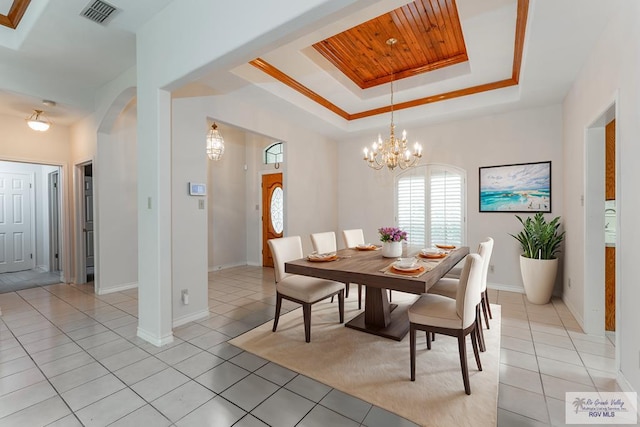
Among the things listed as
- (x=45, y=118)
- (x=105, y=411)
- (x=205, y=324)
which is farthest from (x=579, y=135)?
(x=45, y=118)

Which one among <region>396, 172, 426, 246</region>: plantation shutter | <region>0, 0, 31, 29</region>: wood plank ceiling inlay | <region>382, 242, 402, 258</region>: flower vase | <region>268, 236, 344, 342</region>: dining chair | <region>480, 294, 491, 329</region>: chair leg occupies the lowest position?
<region>480, 294, 491, 329</region>: chair leg

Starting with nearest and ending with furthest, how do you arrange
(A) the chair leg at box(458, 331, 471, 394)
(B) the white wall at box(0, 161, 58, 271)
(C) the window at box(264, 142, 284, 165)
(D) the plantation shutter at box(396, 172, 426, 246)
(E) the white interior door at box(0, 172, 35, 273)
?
(A) the chair leg at box(458, 331, 471, 394), (D) the plantation shutter at box(396, 172, 426, 246), (E) the white interior door at box(0, 172, 35, 273), (C) the window at box(264, 142, 284, 165), (B) the white wall at box(0, 161, 58, 271)

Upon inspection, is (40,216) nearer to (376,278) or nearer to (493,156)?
(376,278)

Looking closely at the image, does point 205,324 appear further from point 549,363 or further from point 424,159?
point 424,159

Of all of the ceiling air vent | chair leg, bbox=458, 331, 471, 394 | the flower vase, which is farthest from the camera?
the flower vase

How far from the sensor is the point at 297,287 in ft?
9.41

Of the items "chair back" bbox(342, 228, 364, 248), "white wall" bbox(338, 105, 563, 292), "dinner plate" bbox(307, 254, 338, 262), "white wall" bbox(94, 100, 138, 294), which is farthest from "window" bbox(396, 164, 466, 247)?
"white wall" bbox(94, 100, 138, 294)

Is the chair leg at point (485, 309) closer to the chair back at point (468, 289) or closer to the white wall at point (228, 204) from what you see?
the chair back at point (468, 289)

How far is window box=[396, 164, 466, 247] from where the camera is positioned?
15.8 feet

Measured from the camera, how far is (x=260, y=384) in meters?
2.11

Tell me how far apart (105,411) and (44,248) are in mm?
6602

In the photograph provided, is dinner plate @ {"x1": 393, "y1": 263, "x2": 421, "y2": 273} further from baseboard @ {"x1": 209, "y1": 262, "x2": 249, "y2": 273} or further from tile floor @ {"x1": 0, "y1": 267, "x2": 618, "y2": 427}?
baseboard @ {"x1": 209, "y1": 262, "x2": 249, "y2": 273}
